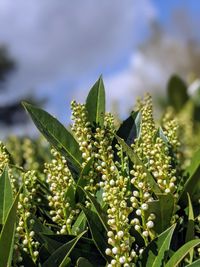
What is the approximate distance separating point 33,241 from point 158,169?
0.37 meters

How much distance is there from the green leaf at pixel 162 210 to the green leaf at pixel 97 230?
0.39ft

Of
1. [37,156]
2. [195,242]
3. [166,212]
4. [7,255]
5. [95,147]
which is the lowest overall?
[195,242]

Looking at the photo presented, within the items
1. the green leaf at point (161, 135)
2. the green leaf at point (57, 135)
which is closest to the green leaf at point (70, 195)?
the green leaf at point (57, 135)

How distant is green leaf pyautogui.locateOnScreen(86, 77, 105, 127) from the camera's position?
2107mm

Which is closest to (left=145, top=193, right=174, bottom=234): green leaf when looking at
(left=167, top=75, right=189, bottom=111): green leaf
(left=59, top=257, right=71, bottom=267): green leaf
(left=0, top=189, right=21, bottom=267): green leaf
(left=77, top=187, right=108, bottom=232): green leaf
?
(left=77, top=187, right=108, bottom=232): green leaf

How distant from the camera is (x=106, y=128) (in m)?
1.94

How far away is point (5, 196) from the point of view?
5.52 ft

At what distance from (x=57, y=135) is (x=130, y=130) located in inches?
9.6

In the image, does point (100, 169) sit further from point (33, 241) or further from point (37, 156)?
point (37, 156)

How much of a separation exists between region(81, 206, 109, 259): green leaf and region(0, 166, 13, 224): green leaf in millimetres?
191

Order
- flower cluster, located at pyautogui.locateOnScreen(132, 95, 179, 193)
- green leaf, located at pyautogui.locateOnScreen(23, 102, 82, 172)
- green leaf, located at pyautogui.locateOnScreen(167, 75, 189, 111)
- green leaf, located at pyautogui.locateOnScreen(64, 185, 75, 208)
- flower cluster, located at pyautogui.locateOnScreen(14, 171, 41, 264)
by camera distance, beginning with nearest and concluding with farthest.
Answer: flower cluster, located at pyautogui.locateOnScreen(14, 171, 41, 264), flower cluster, located at pyautogui.locateOnScreen(132, 95, 179, 193), green leaf, located at pyautogui.locateOnScreen(64, 185, 75, 208), green leaf, located at pyautogui.locateOnScreen(23, 102, 82, 172), green leaf, located at pyautogui.locateOnScreen(167, 75, 189, 111)

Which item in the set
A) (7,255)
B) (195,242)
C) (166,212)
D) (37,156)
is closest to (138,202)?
(166,212)

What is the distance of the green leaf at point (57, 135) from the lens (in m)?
1.97

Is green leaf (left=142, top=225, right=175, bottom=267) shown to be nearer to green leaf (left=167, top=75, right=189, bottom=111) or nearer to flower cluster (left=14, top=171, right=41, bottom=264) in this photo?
flower cluster (left=14, top=171, right=41, bottom=264)
